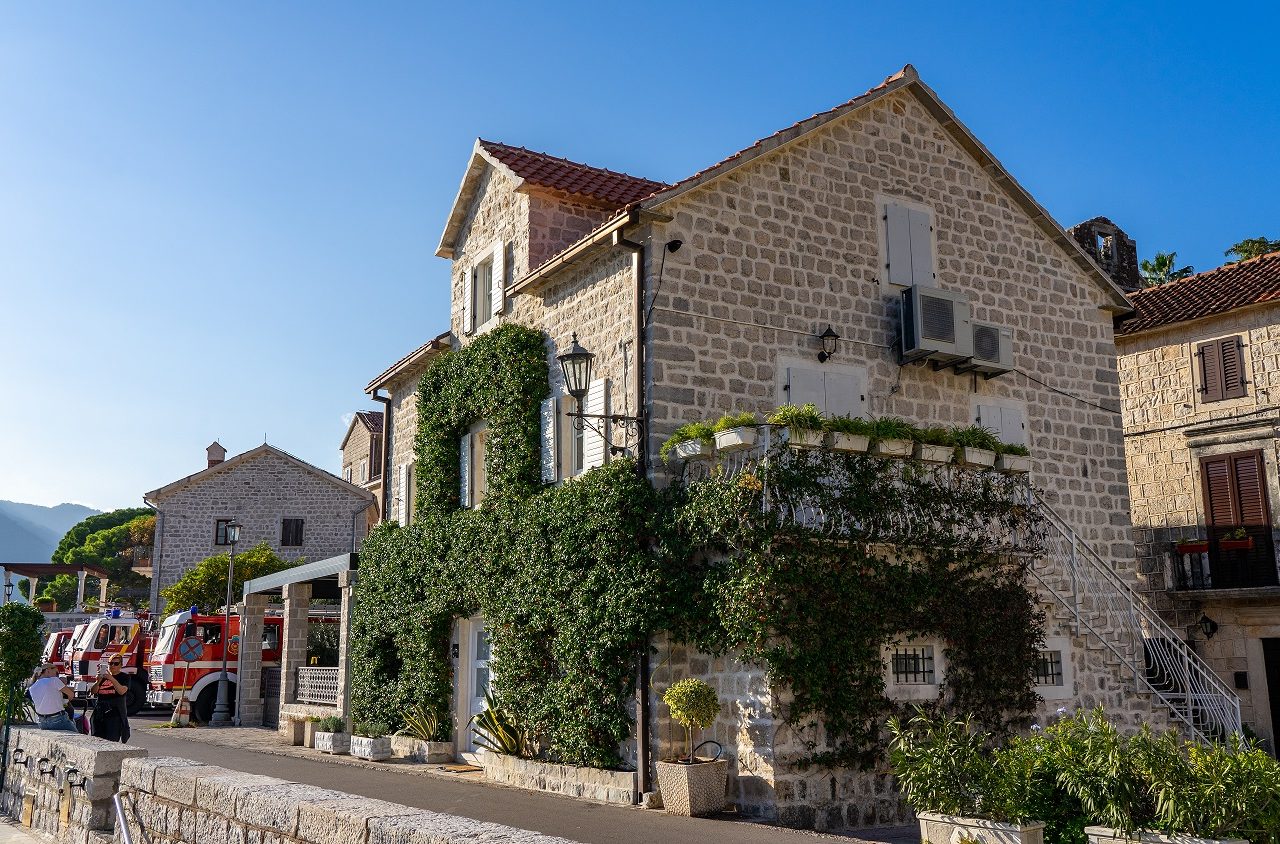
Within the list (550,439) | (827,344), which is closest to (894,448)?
(827,344)

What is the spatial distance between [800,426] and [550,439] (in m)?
4.32

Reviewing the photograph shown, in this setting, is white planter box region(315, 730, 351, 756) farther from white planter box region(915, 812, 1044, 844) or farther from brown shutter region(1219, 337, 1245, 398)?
brown shutter region(1219, 337, 1245, 398)

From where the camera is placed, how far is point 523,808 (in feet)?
39.0

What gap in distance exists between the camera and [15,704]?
549 inches

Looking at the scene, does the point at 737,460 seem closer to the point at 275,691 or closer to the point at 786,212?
the point at 786,212

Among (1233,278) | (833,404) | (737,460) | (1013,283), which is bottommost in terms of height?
(737,460)

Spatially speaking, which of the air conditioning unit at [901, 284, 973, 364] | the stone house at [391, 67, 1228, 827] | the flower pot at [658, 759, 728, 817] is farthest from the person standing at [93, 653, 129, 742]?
the air conditioning unit at [901, 284, 973, 364]

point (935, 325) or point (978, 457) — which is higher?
point (935, 325)

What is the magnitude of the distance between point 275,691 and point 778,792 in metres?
17.0

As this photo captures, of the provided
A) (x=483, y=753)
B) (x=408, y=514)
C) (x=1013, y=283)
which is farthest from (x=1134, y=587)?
(x=408, y=514)

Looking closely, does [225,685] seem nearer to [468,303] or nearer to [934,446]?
[468,303]

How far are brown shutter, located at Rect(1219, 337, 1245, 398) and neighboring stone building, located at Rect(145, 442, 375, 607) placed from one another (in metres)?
27.2

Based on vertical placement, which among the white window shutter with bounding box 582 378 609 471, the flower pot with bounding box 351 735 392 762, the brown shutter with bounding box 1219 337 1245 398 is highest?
the brown shutter with bounding box 1219 337 1245 398

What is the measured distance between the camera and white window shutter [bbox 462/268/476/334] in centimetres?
Result: 1783
